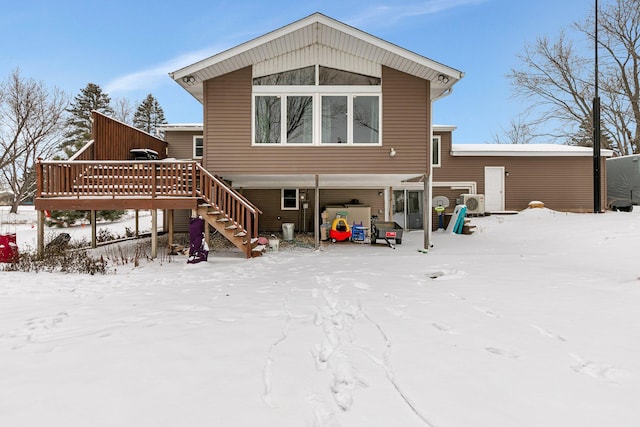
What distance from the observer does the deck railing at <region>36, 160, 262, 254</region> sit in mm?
8023

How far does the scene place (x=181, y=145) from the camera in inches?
588

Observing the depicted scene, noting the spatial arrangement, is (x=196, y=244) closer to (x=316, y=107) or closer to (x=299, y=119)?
(x=299, y=119)

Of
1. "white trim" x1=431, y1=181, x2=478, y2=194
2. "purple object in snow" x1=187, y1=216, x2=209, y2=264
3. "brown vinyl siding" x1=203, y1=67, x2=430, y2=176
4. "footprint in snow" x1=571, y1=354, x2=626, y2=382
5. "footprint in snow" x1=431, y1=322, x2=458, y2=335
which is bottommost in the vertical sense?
"footprint in snow" x1=431, y1=322, x2=458, y2=335

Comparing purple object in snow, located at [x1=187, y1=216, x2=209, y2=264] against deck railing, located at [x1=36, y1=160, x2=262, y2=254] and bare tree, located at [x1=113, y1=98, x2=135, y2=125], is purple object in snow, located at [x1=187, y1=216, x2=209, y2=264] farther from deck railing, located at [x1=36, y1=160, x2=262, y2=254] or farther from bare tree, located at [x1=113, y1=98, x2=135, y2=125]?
bare tree, located at [x1=113, y1=98, x2=135, y2=125]

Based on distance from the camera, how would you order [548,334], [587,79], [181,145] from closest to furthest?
[548,334], [181,145], [587,79]

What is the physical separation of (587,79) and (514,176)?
1214 cm

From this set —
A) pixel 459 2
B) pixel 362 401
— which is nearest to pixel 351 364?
pixel 362 401

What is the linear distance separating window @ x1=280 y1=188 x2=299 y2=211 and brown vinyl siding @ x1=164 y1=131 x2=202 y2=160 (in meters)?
4.75

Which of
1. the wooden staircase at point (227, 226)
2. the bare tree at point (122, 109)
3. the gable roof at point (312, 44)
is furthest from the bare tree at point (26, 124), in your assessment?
the wooden staircase at point (227, 226)

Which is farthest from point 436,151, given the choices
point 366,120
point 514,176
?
point 366,120

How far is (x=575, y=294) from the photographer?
14.5 ft

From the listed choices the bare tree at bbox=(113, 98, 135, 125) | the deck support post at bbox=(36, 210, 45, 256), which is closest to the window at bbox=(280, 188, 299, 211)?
the deck support post at bbox=(36, 210, 45, 256)

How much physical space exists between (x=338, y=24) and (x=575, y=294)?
789 centimetres

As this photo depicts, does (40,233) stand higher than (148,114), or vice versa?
(148,114)
